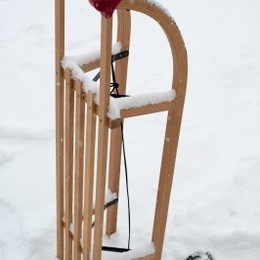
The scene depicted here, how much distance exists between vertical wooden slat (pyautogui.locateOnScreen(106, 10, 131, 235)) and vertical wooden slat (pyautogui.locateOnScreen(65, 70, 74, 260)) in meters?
0.27

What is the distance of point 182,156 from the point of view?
9.42 ft

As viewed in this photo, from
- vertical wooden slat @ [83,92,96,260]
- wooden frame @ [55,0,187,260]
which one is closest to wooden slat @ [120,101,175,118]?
wooden frame @ [55,0,187,260]

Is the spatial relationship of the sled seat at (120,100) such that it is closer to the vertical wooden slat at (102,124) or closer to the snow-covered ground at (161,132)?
the vertical wooden slat at (102,124)

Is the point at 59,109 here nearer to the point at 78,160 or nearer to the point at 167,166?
the point at 78,160

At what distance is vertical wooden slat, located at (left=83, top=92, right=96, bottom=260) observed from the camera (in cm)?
140

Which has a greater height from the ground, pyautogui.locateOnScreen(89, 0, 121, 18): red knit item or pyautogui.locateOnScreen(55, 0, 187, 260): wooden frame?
pyautogui.locateOnScreen(89, 0, 121, 18): red knit item

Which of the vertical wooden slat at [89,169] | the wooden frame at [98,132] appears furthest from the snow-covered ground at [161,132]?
the vertical wooden slat at [89,169]

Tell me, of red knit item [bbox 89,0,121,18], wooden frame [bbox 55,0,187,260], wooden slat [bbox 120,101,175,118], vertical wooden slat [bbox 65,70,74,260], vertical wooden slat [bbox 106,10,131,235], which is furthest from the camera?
vertical wooden slat [bbox 106,10,131,235]

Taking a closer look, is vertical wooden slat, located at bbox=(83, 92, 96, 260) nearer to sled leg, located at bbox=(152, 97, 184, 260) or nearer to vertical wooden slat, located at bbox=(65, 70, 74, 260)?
vertical wooden slat, located at bbox=(65, 70, 74, 260)

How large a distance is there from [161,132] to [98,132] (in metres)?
1.80

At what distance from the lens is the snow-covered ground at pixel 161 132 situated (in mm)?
2264

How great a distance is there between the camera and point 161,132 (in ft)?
10.3

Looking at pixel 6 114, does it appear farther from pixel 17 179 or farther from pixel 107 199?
pixel 107 199

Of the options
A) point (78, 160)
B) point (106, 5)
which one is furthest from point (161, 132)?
point (106, 5)
